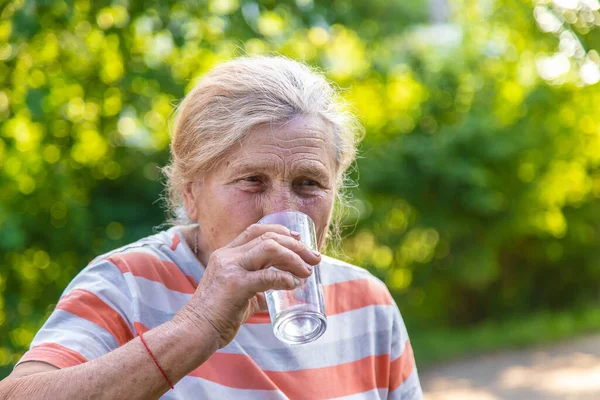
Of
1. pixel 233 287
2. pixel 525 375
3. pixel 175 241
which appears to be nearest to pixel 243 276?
pixel 233 287

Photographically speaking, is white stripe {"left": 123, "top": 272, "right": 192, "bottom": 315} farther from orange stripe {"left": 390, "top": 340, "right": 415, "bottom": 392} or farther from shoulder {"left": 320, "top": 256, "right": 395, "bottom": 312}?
orange stripe {"left": 390, "top": 340, "right": 415, "bottom": 392}

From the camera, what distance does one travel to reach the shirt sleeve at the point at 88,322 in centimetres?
154

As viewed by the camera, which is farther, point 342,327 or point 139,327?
point 342,327

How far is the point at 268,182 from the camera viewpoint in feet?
5.86

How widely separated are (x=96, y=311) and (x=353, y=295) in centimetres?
→ 80

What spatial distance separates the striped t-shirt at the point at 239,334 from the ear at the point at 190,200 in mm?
76

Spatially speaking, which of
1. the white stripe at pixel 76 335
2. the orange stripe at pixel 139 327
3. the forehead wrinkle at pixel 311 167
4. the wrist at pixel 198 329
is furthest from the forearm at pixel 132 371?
the forehead wrinkle at pixel 311 167

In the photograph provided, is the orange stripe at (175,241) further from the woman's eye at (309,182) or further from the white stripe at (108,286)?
the woman's eye at (309,182)

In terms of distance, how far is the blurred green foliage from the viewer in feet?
13.3

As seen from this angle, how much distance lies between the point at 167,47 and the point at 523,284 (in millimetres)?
5582

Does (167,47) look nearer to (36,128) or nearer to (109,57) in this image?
(109,57)

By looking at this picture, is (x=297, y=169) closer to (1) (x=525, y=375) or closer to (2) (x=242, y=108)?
(2) (x=242, y=108)

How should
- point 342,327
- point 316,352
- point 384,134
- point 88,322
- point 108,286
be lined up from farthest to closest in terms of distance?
point 384,134 → point 342,327 → point 316,352 → point 108,286 → point 88,322

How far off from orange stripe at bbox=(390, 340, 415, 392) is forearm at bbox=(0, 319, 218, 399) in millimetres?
798
